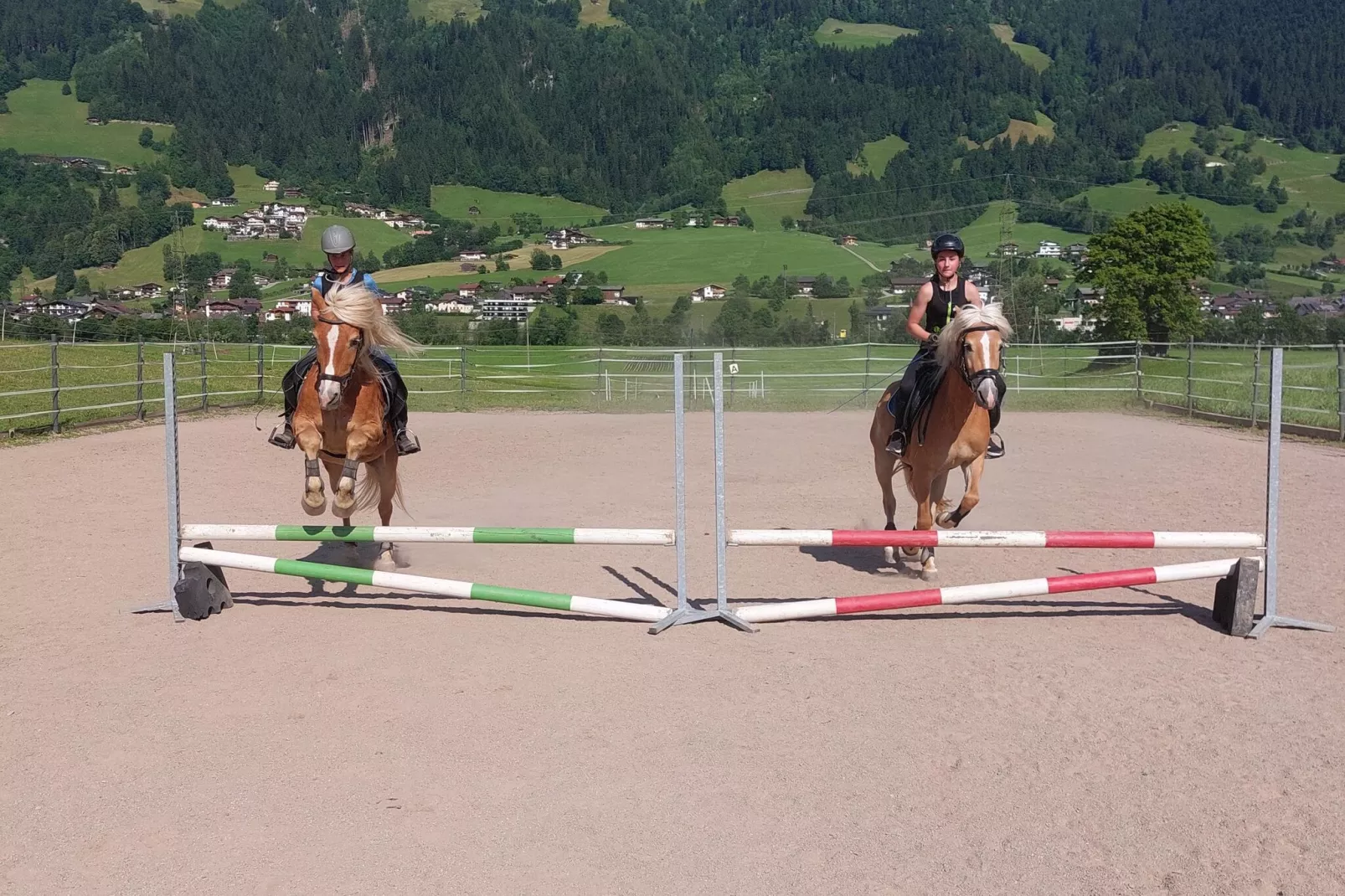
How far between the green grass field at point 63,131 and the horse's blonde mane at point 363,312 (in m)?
118

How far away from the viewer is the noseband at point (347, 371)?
22.0ft

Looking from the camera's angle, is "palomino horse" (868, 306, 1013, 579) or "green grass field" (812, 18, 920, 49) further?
"green grass field" (812, 18, 920, 49)

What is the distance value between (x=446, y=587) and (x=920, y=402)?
11.9 ft

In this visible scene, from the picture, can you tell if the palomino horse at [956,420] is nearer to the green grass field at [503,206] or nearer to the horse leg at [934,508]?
the horse leg at [934,508]

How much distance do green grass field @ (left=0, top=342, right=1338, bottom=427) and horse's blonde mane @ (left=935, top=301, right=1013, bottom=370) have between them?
15298 mm

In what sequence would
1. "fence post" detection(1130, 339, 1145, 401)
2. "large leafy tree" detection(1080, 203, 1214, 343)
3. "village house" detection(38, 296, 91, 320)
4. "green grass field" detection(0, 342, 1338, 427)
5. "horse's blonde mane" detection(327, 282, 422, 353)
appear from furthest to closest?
1. "village house" detection(38, 296, 91, 320)
2. "large leafy tree" detection(1080, 203, 1214, 343)
3. "fence post" detection(1130, 339, 1145, 401)
4. "green grass field" detection(0, 342, 1338, 427)
5. "horse's blonde mane" detection(327, 282, 422, 353)

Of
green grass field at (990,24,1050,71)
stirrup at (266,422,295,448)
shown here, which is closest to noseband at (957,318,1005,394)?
stirrup at (266,422,295,448)

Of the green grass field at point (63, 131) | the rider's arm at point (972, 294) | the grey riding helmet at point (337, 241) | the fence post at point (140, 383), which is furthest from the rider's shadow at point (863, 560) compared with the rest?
the green grass field at point (63, 131)

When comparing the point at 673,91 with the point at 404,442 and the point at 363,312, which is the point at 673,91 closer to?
the point at 404,442

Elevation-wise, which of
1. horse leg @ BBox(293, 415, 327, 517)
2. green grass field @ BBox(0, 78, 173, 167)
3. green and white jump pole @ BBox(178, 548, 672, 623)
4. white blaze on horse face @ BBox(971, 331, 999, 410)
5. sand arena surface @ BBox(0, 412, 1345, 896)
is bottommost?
sand arena surface @ BBox(0, 412, 1345, 896)

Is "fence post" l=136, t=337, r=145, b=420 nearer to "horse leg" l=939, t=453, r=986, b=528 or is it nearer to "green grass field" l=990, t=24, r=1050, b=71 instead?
"horse leg" l=939, t=453, r=986, b=528

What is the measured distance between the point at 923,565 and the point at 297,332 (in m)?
31.4

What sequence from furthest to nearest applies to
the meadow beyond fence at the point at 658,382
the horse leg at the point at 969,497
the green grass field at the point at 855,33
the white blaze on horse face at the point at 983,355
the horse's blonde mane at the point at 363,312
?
the green grass field at the point at 855,33 → the meadow beyond fence at the point at 658,382 → the horse leg at the point at 969,497 → the horse's blonde mane at the point at 363,312 → the white blaze on horse face at the point at 983,355

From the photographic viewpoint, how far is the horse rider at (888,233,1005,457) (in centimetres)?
743
